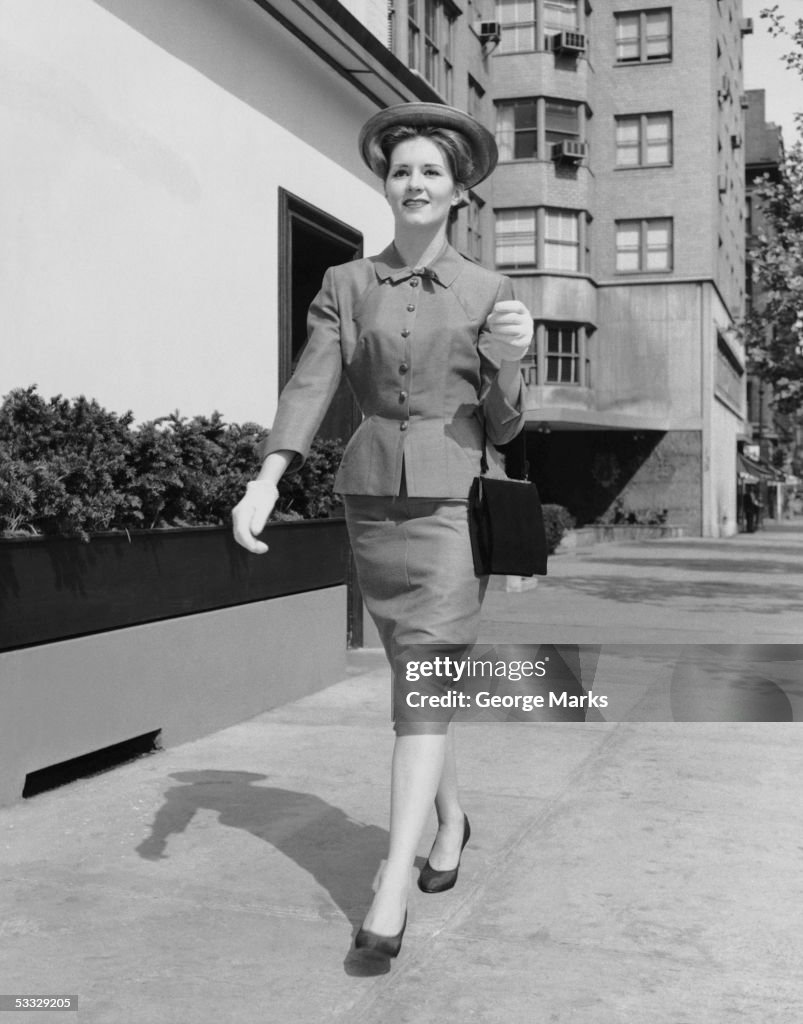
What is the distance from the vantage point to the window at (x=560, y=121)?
1387 inches

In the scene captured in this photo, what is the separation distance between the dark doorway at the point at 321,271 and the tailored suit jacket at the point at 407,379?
4850 millimetres

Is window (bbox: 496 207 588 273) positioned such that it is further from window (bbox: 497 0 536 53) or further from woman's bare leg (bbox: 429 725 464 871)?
woman's bare leg (bbox: 429 725 464 871)

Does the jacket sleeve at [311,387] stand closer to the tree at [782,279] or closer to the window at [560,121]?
the tree at [782,279]

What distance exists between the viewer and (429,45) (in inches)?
508

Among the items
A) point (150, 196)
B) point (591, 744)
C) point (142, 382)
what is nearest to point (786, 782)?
point (591, 744)

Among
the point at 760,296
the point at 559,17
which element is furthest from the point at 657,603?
the point at 760,296

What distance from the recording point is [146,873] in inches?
154

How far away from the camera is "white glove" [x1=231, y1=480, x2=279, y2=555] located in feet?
10.6

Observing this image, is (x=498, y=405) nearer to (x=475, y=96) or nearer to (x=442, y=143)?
(x=442, y=143)

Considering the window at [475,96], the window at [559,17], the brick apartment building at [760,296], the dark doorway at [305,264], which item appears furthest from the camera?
the brick apartment building at [760,296]

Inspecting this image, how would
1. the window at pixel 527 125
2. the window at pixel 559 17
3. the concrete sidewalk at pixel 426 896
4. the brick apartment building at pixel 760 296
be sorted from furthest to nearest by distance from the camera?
the brick apartment building at pixel 760 296 → the window at pixel 527 125 → the window at pixel 559 17 → the concrete sidewalk at pixel 426 896

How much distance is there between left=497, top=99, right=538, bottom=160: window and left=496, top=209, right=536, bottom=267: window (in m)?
1.64

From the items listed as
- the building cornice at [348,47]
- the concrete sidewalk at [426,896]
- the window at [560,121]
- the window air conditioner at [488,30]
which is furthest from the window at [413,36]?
the window at [560,121]
